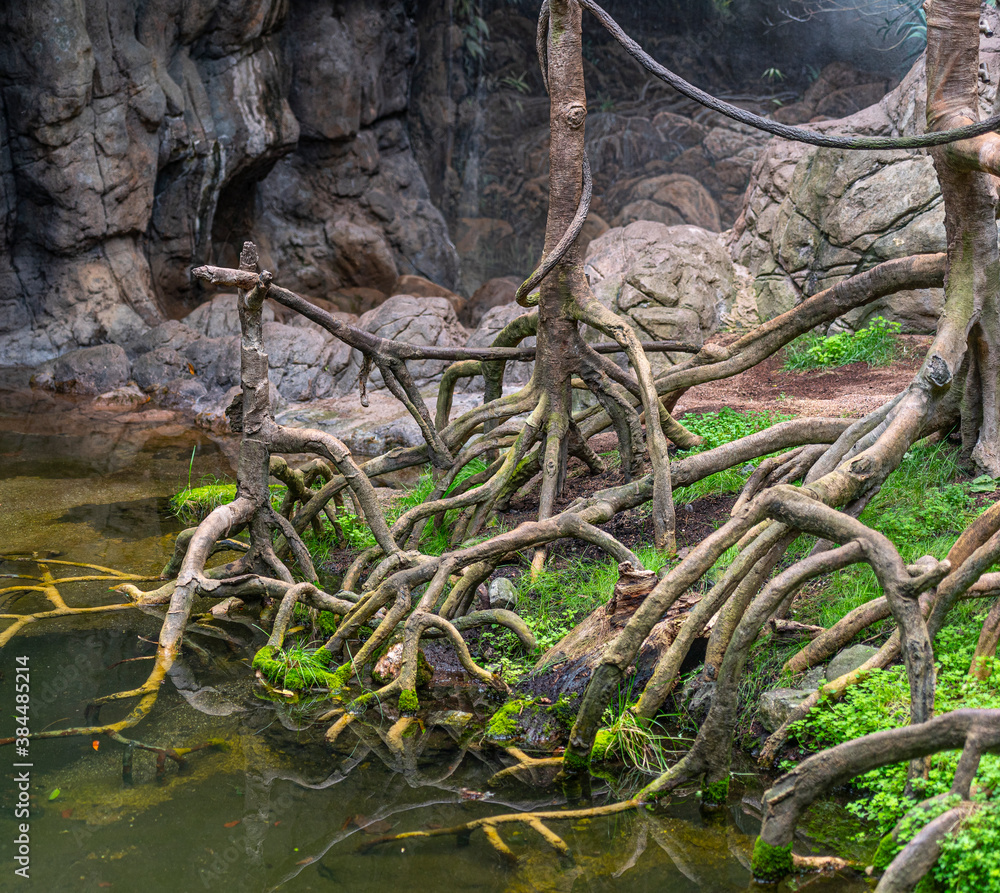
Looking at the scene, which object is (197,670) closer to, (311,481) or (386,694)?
(386,694)

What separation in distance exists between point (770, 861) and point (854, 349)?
23.8 feet

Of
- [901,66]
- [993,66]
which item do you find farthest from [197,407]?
[901,66]

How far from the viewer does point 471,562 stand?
13.8 feet

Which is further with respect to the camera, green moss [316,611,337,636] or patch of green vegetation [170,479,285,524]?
patch of green vegetation [170,479,285,524]

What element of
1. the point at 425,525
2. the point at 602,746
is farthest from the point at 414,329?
the point at 602,746

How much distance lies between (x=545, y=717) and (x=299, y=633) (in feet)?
5.51

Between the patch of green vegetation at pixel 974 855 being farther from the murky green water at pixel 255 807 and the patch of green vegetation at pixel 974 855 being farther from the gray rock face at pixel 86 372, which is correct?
the gray rock face at pixel 86 372

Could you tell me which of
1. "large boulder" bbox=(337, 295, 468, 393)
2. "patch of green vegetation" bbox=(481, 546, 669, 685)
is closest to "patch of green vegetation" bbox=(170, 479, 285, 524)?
"patch of green vegetation" bbox=(481, 546, 669, 685)

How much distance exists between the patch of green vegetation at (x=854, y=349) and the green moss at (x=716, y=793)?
6489 millimetres

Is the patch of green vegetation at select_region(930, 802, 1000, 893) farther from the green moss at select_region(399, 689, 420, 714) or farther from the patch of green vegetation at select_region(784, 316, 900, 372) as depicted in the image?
the patch of green vegetation at select_region(784, 316, 900, 372)

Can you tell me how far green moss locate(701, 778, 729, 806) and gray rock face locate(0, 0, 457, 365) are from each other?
38.4 feet

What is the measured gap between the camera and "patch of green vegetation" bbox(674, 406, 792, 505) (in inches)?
214

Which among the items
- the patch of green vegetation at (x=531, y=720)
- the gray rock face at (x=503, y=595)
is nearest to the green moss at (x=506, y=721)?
the patch of green vegetation at (x=531, y=720)

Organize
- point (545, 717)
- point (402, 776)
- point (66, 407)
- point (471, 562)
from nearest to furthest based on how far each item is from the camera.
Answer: point (402, 776) < point (545, 717) < point (471, 562) < point (66, 407)
